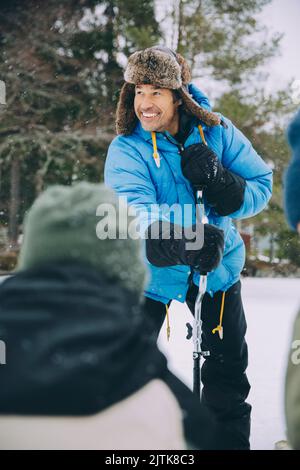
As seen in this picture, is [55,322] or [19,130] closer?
[55,322]

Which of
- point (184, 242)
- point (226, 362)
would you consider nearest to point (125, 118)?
point (184, 242)

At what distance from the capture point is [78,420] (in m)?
0.95

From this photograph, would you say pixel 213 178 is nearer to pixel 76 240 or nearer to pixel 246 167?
pixel 246 167

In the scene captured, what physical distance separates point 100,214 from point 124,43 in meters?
12.4

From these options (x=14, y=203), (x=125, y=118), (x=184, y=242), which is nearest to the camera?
(x=184, y=242)

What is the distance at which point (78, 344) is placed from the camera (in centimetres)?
90

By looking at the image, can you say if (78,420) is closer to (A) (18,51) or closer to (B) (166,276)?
(B) (166,276)

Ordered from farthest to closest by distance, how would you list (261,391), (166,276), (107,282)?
1. (261,391)
2. (166,276)
3. (107,282)

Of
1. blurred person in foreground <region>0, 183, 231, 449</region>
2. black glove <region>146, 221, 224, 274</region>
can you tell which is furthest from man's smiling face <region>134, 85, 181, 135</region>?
blurred person in foreground <region>0, 183, 231, 449</region>

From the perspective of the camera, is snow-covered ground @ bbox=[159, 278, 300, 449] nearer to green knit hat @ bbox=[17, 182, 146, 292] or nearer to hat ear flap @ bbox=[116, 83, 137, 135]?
green knit hat @ bbox=[17, 182, 146, 292]

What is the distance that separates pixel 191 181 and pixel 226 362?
76cm

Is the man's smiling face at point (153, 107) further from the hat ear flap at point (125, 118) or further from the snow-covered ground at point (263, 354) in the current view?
the snow-covered ground at point (263, 354)

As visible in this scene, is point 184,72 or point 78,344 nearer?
point 78,344

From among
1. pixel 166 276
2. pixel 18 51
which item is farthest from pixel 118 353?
pixel 18 51
